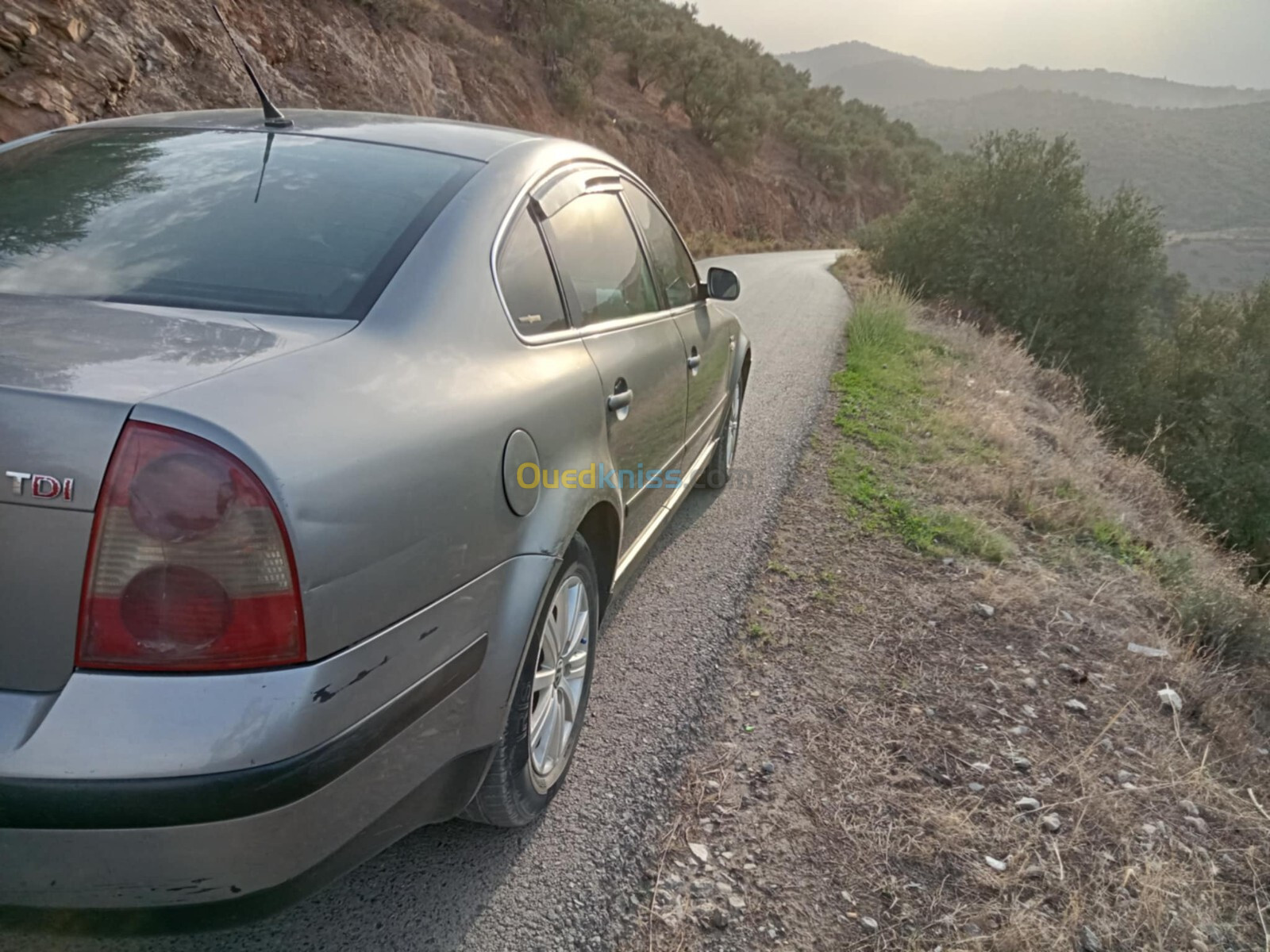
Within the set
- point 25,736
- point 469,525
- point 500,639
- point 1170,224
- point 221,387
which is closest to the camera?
point 25,736

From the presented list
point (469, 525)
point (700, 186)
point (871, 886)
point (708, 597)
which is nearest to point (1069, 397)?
point (708, 597)

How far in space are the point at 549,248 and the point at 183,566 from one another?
152cm

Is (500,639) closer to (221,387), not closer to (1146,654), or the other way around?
(221,387)

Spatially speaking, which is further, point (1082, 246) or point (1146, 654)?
point (1082, 246)

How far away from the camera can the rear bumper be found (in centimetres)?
129

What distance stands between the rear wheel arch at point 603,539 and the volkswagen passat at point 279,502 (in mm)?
21

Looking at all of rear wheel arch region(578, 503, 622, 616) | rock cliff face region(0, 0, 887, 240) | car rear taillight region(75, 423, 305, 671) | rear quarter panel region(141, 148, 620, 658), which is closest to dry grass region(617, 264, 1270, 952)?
rear wheel arch region(578, 503, 622, 616)

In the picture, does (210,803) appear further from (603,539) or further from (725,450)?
(725,450)

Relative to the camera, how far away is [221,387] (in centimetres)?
141

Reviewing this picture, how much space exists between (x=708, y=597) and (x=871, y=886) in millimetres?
1638

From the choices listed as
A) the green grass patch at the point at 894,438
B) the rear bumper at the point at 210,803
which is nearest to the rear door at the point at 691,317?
the green grass patch at the point at 894,438

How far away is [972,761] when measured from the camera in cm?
279

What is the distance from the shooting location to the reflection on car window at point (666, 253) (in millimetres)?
3527

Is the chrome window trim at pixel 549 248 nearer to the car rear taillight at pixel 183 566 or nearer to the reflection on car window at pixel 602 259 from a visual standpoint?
the reflection on car window at pixel 602 259
